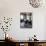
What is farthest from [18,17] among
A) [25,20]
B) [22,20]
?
[25,20]

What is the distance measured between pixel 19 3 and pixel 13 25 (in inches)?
38.3

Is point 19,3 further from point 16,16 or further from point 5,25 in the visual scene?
point 5,25

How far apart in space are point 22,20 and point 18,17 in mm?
214

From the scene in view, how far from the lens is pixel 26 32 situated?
16.3 ft

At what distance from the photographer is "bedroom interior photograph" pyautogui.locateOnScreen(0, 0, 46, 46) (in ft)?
16.2

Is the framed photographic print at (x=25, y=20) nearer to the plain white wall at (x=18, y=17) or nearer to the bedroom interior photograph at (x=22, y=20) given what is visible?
the bedroom interior photograph at (x=22, y=20)

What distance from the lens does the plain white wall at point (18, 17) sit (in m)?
4.95

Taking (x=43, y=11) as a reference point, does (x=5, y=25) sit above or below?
below

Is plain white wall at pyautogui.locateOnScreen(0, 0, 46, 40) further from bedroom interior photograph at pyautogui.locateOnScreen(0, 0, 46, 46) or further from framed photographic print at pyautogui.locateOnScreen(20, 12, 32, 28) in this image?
framed photographic print at pyautogui.locateOnScreen(20, 12, 32, 28)

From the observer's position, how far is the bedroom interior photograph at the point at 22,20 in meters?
4.94

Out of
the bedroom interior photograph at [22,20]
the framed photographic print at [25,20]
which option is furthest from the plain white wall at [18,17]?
the framed photographic print at [25,20]

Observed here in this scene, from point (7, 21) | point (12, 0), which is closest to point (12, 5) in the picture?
point (12, 0)

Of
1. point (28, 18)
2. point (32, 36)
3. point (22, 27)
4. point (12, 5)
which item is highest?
point (12, 5)

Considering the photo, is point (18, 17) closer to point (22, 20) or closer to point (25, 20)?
point (22, 20)
